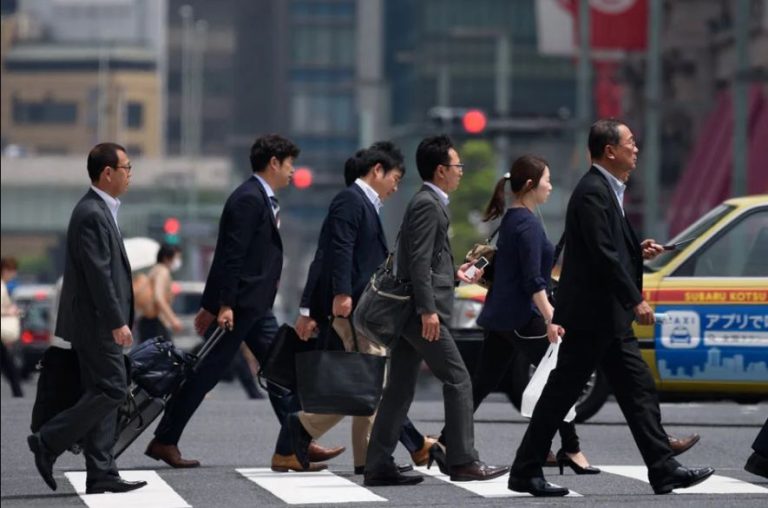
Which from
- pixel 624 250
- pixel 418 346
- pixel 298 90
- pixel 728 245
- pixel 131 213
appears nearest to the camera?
pixel 624 250

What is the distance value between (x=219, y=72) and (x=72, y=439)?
604ft

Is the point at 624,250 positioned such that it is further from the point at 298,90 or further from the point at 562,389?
the point at 298,90

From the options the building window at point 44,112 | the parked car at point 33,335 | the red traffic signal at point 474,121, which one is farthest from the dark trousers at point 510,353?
the building window at point 44,112

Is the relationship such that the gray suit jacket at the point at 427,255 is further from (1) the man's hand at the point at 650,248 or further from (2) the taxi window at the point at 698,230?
(2) the taxi window at the point at 698,230

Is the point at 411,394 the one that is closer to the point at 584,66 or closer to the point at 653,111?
the point at 653,111

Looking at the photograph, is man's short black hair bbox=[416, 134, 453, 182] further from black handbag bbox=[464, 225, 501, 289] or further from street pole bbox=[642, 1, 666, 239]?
street pole bbox=[642, 1, 666, 239]

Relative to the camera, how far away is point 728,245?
15.8 meters

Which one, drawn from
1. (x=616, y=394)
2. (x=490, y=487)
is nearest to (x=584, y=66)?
(x=490, y=487)

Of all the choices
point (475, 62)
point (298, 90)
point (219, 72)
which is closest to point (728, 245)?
point (475, 62)

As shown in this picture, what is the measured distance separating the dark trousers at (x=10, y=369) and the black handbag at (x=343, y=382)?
12250 millimetres

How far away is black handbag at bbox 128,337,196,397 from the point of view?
12.5 meters

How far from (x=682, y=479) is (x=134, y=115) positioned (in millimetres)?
167738

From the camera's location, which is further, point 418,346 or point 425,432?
point 425,432

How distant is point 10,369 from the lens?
24094 mm
